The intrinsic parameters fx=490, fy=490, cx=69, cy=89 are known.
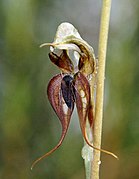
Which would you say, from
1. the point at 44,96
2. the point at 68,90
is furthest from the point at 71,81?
the point at 44,96

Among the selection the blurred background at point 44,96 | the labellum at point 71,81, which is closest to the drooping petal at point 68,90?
the labellum at point 71,81

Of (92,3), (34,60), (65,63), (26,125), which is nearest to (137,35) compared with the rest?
(92,3)

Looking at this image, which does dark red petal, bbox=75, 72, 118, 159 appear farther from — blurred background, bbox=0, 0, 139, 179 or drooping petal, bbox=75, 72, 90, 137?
blurred background, bbox=0, 0, 139, 179

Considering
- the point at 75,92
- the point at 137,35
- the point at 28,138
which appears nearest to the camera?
the point at 75,92

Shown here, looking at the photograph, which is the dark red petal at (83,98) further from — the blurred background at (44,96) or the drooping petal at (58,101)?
the blurred background at (44,96)

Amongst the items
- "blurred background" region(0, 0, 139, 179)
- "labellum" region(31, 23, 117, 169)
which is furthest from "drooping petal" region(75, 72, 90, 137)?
"blurred background" region(0, 0, 139, 179)

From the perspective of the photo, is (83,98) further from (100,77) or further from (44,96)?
(44,96)

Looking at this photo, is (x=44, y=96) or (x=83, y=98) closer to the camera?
(x=83, y=98)

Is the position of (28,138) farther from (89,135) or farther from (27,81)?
(89,135)
